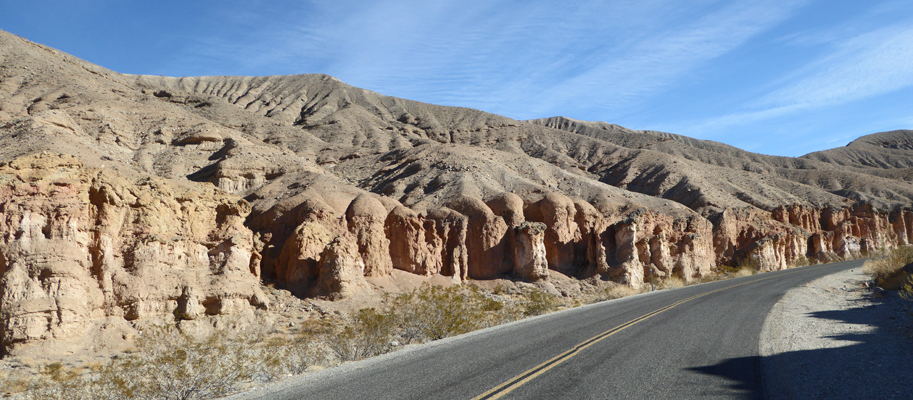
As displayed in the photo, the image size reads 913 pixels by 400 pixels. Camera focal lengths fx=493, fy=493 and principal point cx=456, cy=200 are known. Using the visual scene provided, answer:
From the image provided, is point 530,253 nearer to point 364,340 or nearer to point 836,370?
point 364,340

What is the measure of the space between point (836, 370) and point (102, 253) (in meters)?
25.4

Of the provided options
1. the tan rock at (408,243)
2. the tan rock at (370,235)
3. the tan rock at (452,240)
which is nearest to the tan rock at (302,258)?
the tan rock at (370,235)

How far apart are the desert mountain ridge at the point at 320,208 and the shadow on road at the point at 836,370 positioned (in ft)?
72.2

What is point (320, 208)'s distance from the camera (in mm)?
34062

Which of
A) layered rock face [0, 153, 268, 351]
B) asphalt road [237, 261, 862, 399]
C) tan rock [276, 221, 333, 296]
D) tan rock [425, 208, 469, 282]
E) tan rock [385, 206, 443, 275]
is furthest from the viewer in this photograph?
tan rock [425, 208, 469, 282]

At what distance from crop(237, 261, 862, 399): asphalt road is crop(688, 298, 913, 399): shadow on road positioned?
0.07 metres

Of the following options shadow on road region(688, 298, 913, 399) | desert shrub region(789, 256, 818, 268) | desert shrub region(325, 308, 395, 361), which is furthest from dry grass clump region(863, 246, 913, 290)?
desert shrub region(789, 256, 818, 268)

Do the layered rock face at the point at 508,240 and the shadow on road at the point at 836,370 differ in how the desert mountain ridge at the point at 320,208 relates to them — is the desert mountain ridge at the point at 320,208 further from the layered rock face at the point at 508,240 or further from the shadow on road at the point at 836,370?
the shadow on road at the point at 836,370

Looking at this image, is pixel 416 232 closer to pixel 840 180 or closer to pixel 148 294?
pixel 148 294

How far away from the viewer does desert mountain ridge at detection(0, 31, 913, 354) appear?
21.0 m

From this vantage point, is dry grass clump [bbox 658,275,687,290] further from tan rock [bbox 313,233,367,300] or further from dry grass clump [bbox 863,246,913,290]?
tan rock [bbox 313,233,367,300]

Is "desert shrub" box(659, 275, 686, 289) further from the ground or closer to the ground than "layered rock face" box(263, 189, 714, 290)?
closer to the ground

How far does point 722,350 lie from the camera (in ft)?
34.2

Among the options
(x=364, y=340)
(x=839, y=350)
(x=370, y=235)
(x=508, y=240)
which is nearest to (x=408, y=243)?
(x=370, y=235)
